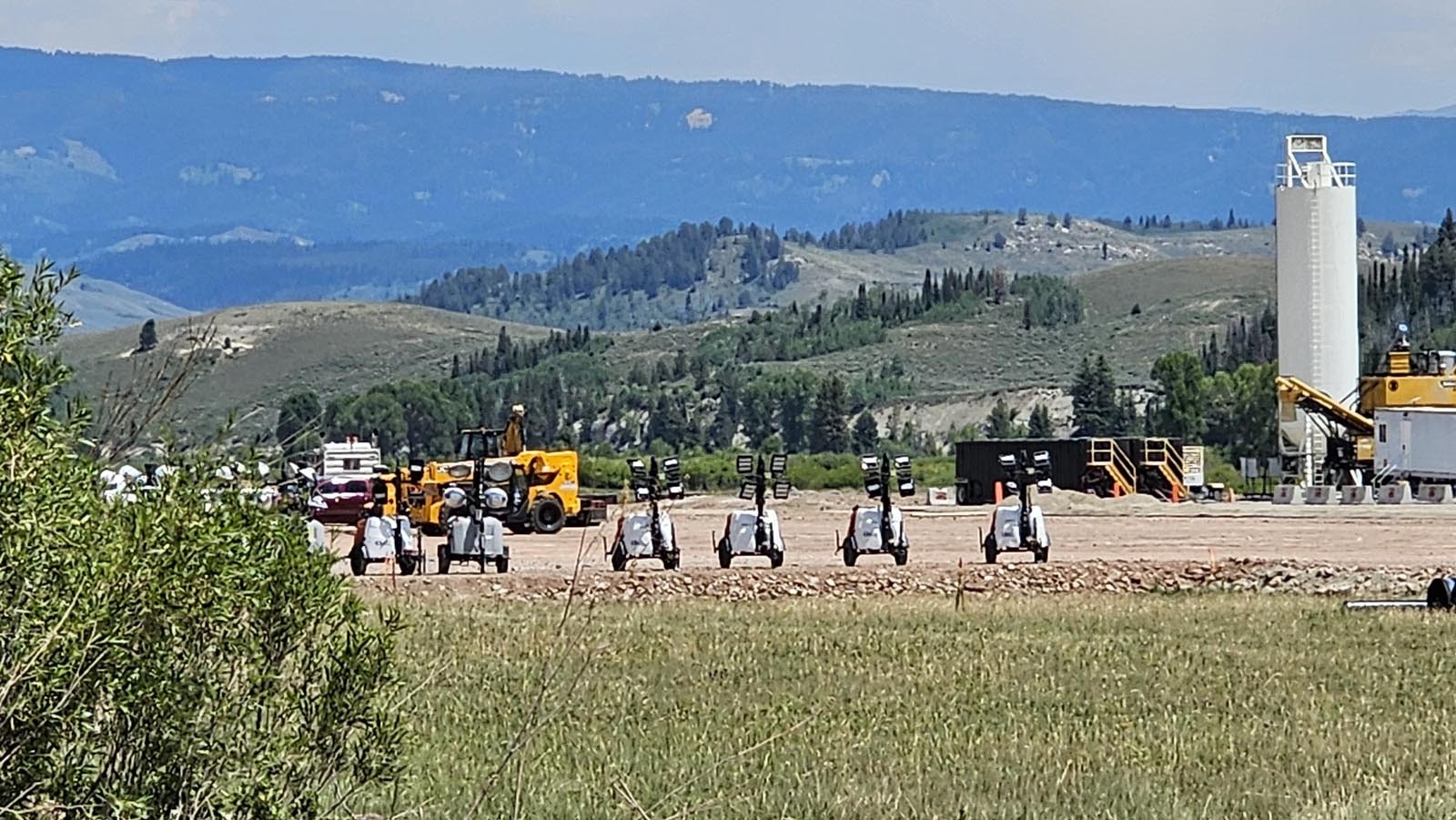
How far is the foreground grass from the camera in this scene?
488 inches

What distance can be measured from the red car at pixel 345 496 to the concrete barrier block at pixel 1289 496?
24.3m

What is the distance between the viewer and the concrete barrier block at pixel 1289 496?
6162 cm

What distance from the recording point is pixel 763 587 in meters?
29.5

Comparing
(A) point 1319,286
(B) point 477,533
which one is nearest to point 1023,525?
(B) point 477,533

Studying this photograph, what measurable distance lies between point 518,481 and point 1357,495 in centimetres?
2539

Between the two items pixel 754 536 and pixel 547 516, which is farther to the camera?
pixel 547 516

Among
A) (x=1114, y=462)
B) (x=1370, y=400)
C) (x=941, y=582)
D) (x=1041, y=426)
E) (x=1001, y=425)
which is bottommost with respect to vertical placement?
(x=941, y=582)

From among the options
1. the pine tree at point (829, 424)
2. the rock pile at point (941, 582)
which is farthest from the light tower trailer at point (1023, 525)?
the pine tree at point (829, 424)

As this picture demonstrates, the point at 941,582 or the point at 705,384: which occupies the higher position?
the point at 705,384

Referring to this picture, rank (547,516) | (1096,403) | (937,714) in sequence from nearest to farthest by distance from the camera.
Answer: (937,714)
(547,516)
(1096,403)

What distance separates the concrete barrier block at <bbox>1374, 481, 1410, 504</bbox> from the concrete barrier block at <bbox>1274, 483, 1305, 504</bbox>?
2246 mm

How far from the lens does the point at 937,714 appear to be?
1602cm

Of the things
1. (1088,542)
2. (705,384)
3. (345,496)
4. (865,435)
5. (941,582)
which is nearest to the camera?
(941,582)

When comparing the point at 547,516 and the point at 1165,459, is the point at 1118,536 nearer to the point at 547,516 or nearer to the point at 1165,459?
the point at 547,516
